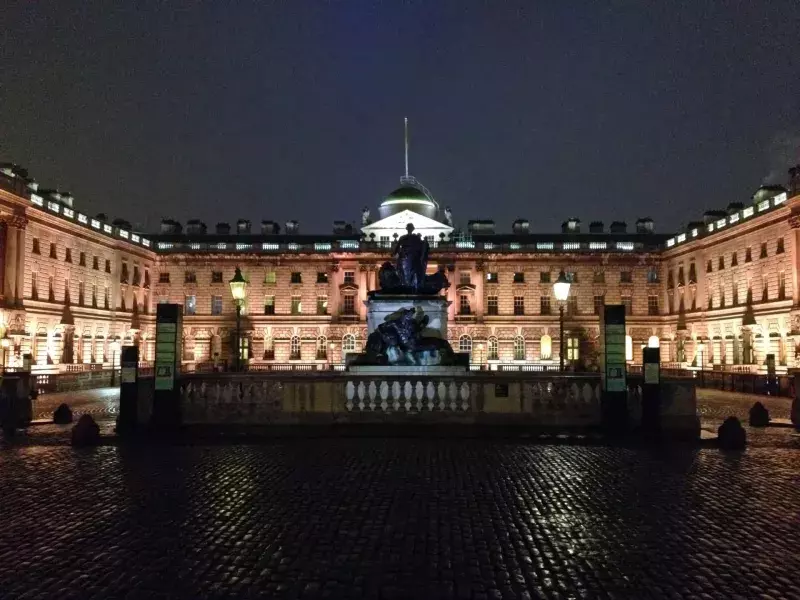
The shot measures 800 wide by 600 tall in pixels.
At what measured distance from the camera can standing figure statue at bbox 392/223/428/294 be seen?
80.2 feet

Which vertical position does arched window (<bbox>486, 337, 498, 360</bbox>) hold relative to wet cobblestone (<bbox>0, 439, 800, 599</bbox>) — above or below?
above

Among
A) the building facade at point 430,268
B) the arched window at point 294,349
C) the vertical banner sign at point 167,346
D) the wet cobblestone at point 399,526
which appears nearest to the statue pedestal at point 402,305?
the vertical banner sign at point 167,346

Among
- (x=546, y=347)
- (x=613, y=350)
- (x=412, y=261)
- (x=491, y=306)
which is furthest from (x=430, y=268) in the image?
(x=613, y=350)

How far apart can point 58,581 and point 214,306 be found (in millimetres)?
70753

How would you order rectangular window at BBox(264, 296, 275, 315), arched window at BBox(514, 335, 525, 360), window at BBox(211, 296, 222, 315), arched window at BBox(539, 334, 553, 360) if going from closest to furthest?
arched window at BBox(539, 334, 553, 360) → arched window at BBox(514, 335, 525, 360) → window at BBox(211, 296, 222, 315) → rectangular window at BBox(264, 296, 275, 315)

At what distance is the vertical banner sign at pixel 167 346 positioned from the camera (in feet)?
55.5

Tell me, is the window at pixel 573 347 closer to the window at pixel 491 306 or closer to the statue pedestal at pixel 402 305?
the window at pixel 491 306

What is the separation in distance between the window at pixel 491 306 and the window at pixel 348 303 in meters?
14.5

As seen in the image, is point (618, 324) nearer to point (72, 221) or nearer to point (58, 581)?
point (58, 581)

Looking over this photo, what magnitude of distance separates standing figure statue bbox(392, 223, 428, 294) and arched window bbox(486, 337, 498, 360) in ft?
164

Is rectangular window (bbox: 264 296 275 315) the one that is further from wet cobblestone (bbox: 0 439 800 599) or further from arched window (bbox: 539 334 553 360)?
wet cobblestone (bbox: 0 439 800 599)

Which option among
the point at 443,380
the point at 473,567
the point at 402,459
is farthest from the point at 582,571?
the point at 443,380

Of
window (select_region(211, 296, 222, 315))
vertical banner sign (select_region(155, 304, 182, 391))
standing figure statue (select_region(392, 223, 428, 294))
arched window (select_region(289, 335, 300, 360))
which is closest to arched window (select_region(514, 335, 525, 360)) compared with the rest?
arched window (select_region(289, 335, 300, 360))

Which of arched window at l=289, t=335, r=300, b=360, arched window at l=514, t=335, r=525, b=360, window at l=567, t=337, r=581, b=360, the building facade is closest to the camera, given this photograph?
the building facade
